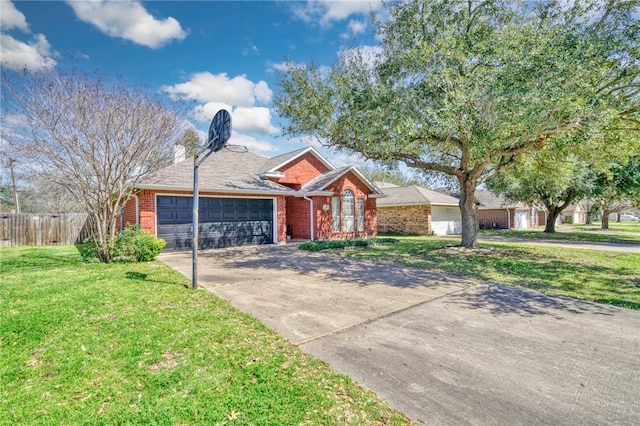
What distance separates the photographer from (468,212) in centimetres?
1343

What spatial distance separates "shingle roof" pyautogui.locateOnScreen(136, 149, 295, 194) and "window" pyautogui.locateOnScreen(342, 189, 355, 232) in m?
3.93

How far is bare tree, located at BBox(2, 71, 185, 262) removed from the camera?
27.9 ft

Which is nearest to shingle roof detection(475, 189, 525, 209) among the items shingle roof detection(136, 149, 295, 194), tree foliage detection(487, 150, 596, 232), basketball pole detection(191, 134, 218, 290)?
tree foliage detection(487, 150, 596, 232)

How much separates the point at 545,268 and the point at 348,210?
10466 mm

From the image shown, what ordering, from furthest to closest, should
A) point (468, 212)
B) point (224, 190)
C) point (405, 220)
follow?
1. point (405, 220)
2. point (468, 212)
3. point (224, 190)

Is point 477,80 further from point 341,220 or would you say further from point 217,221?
point 217,221

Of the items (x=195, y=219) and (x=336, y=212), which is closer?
(x=195, y=219)

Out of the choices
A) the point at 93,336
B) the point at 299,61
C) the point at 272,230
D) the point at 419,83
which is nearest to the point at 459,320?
the point at 93,336

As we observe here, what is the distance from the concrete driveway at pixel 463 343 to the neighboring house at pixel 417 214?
15.9 meters

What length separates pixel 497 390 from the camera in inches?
118

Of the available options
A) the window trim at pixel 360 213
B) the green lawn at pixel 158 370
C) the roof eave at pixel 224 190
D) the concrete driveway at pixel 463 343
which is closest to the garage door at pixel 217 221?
the roof eave at pixel 224 190

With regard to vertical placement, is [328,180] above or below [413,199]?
above

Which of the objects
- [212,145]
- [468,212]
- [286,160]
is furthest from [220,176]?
[468,212]

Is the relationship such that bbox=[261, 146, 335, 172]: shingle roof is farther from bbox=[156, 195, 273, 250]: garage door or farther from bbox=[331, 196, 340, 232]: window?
bbox=[331, 196, 340, 232]: window
